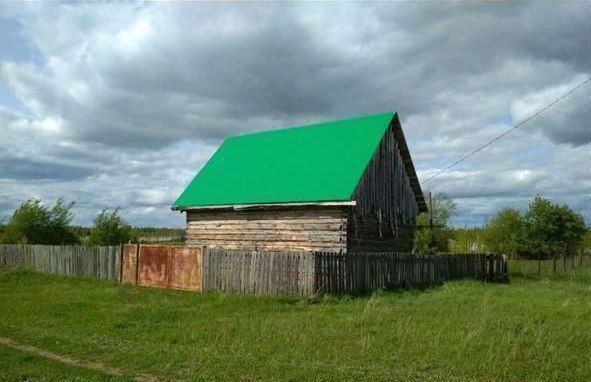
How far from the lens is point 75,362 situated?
919 cm

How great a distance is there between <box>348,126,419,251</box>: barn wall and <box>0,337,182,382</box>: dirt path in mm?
13663

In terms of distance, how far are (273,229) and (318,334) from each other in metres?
13.1

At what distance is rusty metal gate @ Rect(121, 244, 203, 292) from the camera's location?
19672 mm

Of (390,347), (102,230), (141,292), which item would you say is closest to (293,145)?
(141,292)

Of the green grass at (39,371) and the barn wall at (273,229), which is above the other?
the barn wall at (273,229)

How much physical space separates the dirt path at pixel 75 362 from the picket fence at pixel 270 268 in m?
8.18

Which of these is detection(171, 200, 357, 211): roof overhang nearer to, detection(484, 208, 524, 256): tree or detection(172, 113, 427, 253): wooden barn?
detection(172, 113, 427, 253): wooden barn

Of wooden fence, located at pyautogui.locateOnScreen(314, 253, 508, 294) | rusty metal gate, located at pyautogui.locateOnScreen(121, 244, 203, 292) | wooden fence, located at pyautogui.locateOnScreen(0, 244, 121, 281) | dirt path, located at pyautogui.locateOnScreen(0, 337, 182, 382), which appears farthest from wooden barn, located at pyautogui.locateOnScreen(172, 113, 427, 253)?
dirt path, located at pyautogui.locateOnScreen(0, 337, 182, 382)

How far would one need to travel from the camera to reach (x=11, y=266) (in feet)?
98.7

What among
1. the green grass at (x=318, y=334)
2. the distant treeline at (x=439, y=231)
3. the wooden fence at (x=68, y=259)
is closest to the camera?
the green grass at (x=318, y=334)

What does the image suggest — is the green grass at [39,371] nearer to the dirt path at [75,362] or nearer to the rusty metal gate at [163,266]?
the dirt path at [75,362]

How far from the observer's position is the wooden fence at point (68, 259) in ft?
76.4

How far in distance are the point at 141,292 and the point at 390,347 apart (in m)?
11.7

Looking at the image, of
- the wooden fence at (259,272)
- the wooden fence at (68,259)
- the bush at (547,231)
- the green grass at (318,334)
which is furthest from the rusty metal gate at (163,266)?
the bush at (547,231)
